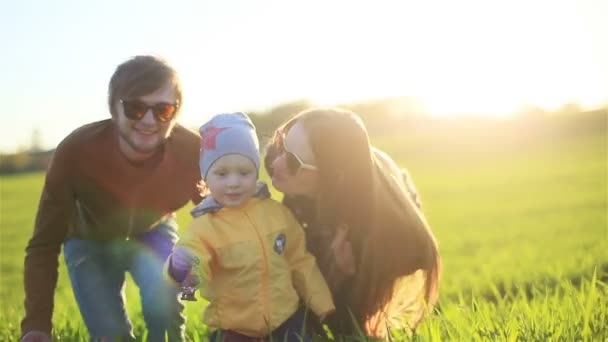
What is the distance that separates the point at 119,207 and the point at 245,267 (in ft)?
4.25

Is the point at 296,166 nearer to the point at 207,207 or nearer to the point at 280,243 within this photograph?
the point at 280,243

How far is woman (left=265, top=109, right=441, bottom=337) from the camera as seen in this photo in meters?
3.72

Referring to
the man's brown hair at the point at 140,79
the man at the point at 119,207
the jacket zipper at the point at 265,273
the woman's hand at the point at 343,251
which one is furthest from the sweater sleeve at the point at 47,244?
the woman's hand at the point at 343,251

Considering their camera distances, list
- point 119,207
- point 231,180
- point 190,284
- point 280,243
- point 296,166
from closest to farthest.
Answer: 1. point 190,284
2. point 231,180
3. point 280,243
4. point 296,166
5. point 119,207

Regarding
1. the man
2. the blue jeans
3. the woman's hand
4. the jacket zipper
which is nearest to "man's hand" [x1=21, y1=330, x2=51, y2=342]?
the man

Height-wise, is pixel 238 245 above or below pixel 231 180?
below

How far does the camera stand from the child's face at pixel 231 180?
11.2 ft

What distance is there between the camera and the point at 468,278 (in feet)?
27.2

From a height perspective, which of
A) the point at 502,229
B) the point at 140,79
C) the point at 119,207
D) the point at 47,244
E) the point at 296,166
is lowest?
the point at 502,229

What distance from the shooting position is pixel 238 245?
3.44 meters

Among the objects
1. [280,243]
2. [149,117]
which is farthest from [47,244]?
[280,243]

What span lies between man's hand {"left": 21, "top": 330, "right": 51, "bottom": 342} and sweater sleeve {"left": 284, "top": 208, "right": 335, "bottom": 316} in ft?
4.51

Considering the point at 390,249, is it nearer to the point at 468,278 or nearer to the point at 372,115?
the point at 468,278

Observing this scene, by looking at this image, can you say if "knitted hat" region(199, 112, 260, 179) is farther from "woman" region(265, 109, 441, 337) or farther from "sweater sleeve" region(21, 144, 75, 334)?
"sweater sleeve" region(21, 144, 75, 334)
